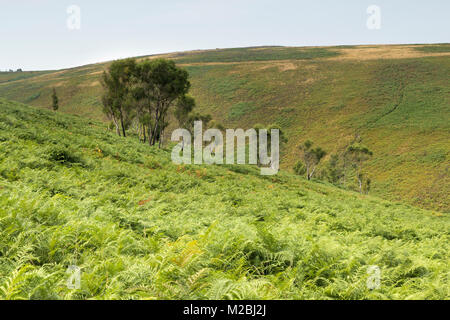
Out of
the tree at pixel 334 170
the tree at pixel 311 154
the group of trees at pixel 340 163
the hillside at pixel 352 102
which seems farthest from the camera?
the tree at pixel 334 170

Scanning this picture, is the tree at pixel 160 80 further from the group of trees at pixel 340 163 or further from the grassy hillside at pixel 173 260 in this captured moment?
the group of trees at pixel 340 163

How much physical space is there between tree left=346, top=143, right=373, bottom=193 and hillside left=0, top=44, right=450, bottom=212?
6.27 ft

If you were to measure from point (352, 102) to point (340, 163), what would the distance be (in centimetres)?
2603

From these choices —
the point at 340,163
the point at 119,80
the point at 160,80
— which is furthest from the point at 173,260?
the point at 340,163

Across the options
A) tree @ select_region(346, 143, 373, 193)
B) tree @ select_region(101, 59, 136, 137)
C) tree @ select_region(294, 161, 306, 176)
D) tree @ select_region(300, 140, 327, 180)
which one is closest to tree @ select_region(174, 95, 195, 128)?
tree @ select_region(101, 59, 136, 137)

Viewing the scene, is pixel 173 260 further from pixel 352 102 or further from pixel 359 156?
pixel 352 102

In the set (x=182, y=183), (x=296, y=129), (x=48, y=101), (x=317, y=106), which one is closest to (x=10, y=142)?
(x=182, y=183)

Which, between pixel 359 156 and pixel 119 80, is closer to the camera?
pixel 119 80

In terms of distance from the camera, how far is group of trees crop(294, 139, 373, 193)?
162 feet

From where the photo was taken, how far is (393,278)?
15.5 feet

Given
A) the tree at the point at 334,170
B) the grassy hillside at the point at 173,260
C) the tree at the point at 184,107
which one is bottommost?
the tree at the point at 334,170

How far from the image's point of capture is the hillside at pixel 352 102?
49.7 metres

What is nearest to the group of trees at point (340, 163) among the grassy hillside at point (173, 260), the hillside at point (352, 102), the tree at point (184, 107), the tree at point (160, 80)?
the hillside at point (352, 102)

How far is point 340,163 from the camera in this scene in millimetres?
56688
